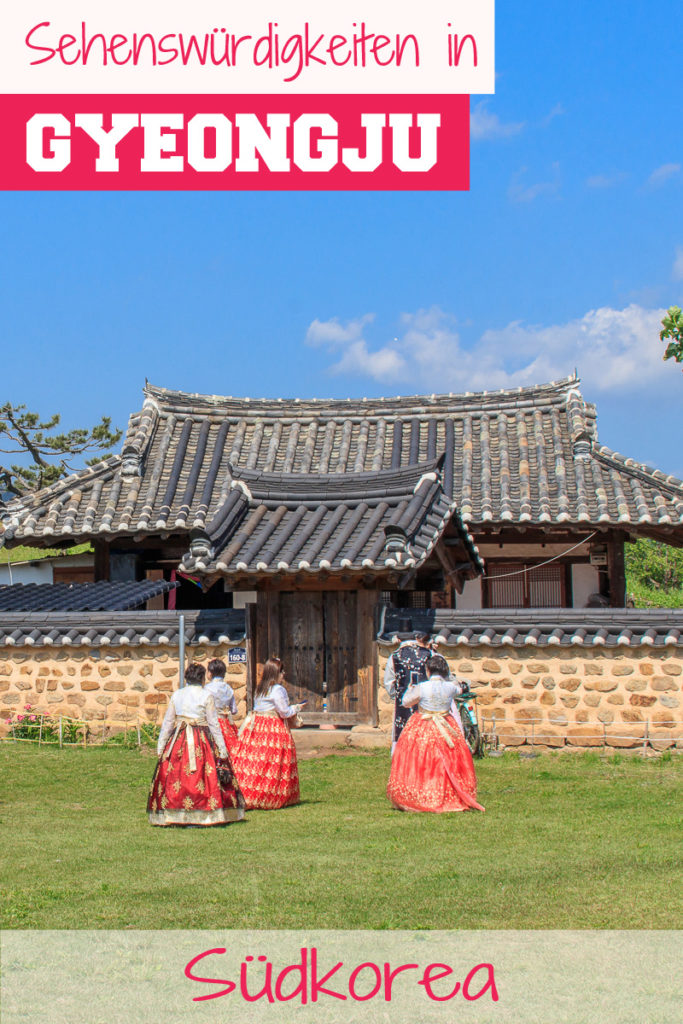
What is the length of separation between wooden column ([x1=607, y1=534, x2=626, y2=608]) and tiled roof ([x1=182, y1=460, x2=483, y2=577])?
3.50 metres

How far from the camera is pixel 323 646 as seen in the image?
1435cm

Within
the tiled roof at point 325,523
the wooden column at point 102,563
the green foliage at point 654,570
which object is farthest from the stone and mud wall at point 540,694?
the green foliage at point 654,570

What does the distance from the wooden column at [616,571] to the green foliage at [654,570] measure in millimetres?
19272

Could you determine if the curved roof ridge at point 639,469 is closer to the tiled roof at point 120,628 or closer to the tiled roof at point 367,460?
the tiled roof at point 367,460

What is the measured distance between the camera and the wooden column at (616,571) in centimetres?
1872

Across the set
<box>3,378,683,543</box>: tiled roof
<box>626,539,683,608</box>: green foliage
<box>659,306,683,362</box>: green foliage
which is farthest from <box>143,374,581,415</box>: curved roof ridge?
<box>626,539,683,608</box>: green foliage

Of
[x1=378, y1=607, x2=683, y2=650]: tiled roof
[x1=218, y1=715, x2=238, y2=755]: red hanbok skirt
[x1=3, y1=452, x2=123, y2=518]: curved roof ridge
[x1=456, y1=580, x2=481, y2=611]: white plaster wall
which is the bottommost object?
[x1=218, y1=715, x2=238, y2=755]: red hanbok skirt

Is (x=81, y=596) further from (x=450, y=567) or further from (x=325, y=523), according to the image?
(x=450, y=567)

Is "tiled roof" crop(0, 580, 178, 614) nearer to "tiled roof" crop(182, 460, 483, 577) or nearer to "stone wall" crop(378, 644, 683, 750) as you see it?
"tiled roof" crop(182, 460, 483, 577)

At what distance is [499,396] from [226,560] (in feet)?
35.8

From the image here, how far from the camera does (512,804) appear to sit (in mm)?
10000

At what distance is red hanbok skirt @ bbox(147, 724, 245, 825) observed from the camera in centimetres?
902

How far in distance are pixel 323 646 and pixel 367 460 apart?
24.0 feet

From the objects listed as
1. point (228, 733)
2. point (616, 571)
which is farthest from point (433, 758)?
point (616, 571)
